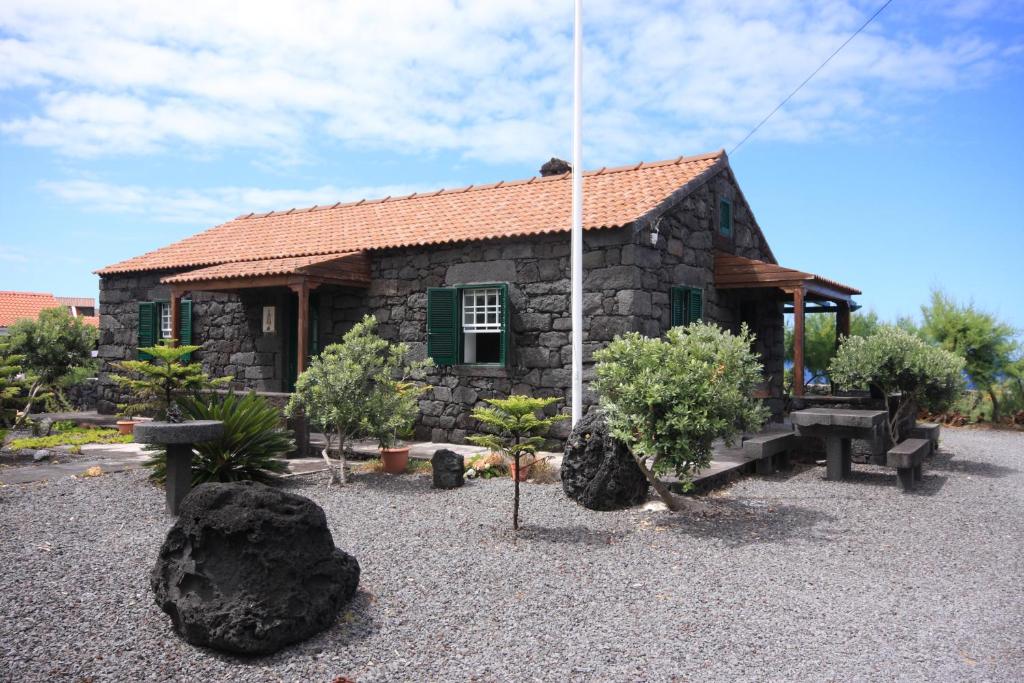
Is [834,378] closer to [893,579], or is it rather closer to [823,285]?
[823,285]

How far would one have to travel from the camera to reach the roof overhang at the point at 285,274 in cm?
1114

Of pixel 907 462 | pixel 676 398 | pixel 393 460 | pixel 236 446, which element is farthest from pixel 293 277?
pixel 907 462

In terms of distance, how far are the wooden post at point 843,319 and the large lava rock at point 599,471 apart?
7.70 meters

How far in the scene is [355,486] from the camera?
318 inches

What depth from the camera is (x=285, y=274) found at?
37.2ft

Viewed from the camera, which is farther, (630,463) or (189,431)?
(630,463)

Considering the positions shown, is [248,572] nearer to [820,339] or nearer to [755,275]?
[755,275]

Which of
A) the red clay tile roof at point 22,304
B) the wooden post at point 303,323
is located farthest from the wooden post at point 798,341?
the red clay tile roof at point 22,304

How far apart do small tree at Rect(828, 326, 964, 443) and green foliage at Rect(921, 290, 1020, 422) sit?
706 centimetres

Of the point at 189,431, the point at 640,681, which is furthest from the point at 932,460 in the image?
the point at 189,431

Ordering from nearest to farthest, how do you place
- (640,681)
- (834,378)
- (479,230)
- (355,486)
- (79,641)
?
(640,681)
(79,641)
(355,486)
(834,378)
(479,230)

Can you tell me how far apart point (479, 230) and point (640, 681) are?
8.20m

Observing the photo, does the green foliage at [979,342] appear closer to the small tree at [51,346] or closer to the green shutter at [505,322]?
the green shutter at [505,322]

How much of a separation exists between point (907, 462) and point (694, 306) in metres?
4.10
